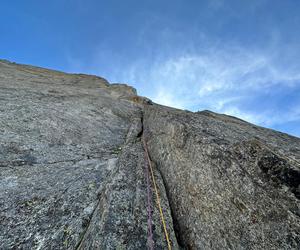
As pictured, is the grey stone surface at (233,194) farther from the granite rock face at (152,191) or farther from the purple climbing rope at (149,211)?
the purple climbing rope at (149,211)

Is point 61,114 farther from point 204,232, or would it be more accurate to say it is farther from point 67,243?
point 204,232

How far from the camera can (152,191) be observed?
775 cm

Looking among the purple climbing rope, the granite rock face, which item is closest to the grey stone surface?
the granite rock face

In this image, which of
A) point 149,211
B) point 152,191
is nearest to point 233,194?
point 149,211

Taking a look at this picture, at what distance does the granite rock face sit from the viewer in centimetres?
532

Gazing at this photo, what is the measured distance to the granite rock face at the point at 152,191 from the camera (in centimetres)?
532

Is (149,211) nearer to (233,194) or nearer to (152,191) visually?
(152,191)

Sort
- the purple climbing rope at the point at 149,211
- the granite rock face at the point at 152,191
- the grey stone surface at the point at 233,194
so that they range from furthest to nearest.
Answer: the purple climbing rope at the point at 149,211
the granite rock face at the point at 152,191
the grey stone surface at the point at 233,194

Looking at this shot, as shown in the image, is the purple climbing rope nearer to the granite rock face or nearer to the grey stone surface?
the granite rock face

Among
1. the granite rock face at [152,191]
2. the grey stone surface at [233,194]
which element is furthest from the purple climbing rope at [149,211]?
the grey stone surface at [233,194]

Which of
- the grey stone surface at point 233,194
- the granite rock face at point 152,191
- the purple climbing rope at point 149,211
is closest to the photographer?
the grey stone surface at point 233,194

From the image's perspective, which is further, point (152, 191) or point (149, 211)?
point (152, 191)

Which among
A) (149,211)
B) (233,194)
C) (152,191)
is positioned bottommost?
(149,211)

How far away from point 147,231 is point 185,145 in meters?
3.95
